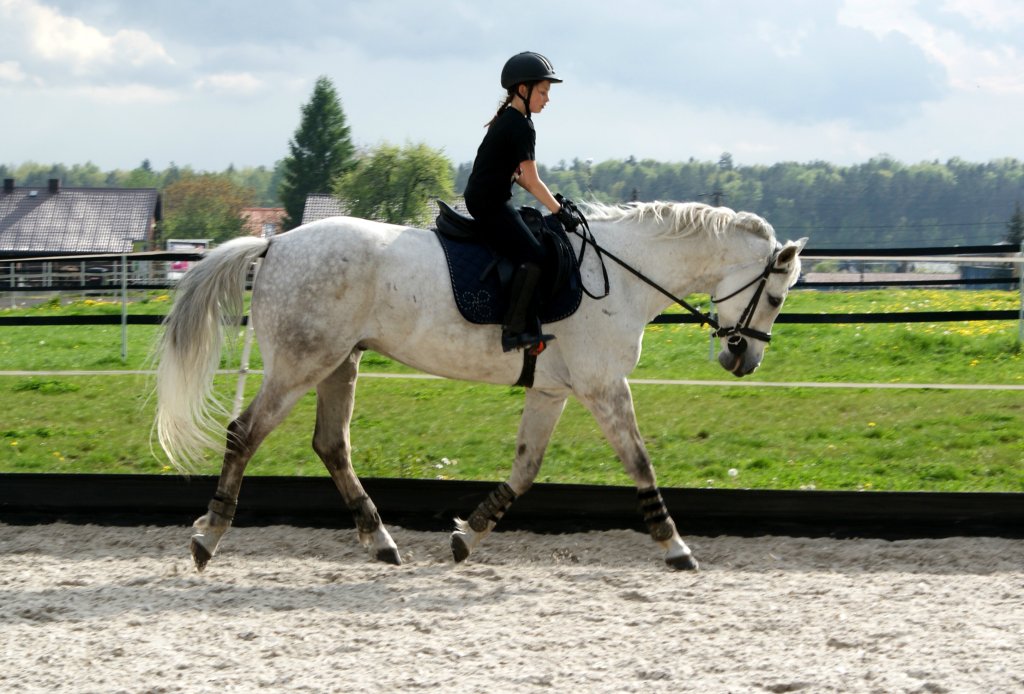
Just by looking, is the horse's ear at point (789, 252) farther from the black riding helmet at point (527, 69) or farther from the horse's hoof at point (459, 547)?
the horse's hoof at point (459, 547)

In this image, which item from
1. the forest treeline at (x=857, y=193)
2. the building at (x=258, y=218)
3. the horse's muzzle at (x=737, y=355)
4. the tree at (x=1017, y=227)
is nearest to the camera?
the horse's muzzle at (x=737, y=355)

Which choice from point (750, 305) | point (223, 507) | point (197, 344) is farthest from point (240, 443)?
point (750, 305)

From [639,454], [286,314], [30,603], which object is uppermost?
[286,314]

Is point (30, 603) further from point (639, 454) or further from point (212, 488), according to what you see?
point (639, 454)

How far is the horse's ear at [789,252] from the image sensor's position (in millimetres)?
5629

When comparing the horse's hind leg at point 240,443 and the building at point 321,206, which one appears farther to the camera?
the building at point 321,206

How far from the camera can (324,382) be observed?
233 inches

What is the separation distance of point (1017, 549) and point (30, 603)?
468 centimetres

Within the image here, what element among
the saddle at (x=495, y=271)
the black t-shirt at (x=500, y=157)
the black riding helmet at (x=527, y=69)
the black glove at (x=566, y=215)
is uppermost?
the black riding helmet at (x=527, y=69)

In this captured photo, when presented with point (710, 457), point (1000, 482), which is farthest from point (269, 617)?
point (1000, 482)

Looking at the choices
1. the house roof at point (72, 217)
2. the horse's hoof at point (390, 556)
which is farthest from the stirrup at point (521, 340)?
the house roof at point (72, 217)

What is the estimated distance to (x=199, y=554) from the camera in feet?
17.7

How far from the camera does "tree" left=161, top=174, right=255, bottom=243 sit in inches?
2953

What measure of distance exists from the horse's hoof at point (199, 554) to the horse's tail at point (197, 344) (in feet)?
1.27
